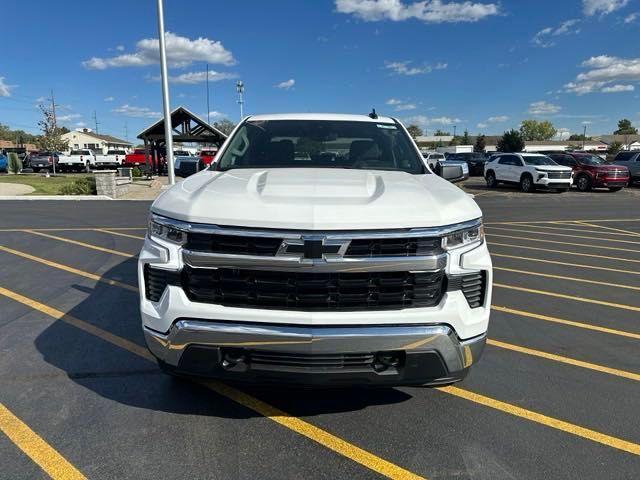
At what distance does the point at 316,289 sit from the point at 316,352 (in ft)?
1.03

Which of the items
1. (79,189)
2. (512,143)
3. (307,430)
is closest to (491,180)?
(79,189)

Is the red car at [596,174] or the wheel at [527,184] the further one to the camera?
the red car at [596,174]

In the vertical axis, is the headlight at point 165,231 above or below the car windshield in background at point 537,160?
below

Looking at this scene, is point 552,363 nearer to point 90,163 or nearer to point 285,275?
point 285,275

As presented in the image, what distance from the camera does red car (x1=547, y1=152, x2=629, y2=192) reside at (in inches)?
900

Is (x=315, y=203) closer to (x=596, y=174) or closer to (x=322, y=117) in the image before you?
(x=322, y=117)

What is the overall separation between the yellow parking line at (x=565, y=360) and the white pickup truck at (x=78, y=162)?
137 ft

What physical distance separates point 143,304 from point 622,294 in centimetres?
566

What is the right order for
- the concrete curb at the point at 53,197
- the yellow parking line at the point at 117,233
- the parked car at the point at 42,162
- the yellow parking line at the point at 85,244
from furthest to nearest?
the parked car at the point at 42,162, the concrete curb at the point at 53,197, the yellow parking line at the point at 117,233, the yellow parking line at the point at 85,244

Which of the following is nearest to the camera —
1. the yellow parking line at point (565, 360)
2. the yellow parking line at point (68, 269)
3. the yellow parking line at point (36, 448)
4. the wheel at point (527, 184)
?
the yellow parking line at point (36, 448)

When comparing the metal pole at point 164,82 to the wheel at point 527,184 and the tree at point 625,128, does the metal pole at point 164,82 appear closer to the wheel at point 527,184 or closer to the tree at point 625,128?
the wheel at point 527,184

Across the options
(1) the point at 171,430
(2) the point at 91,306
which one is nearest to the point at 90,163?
(2) the point at 91,306

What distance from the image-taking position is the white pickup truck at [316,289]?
240cm

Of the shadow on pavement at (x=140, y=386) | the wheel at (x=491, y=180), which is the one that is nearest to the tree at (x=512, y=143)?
the wheel at (x=491, y=180)
